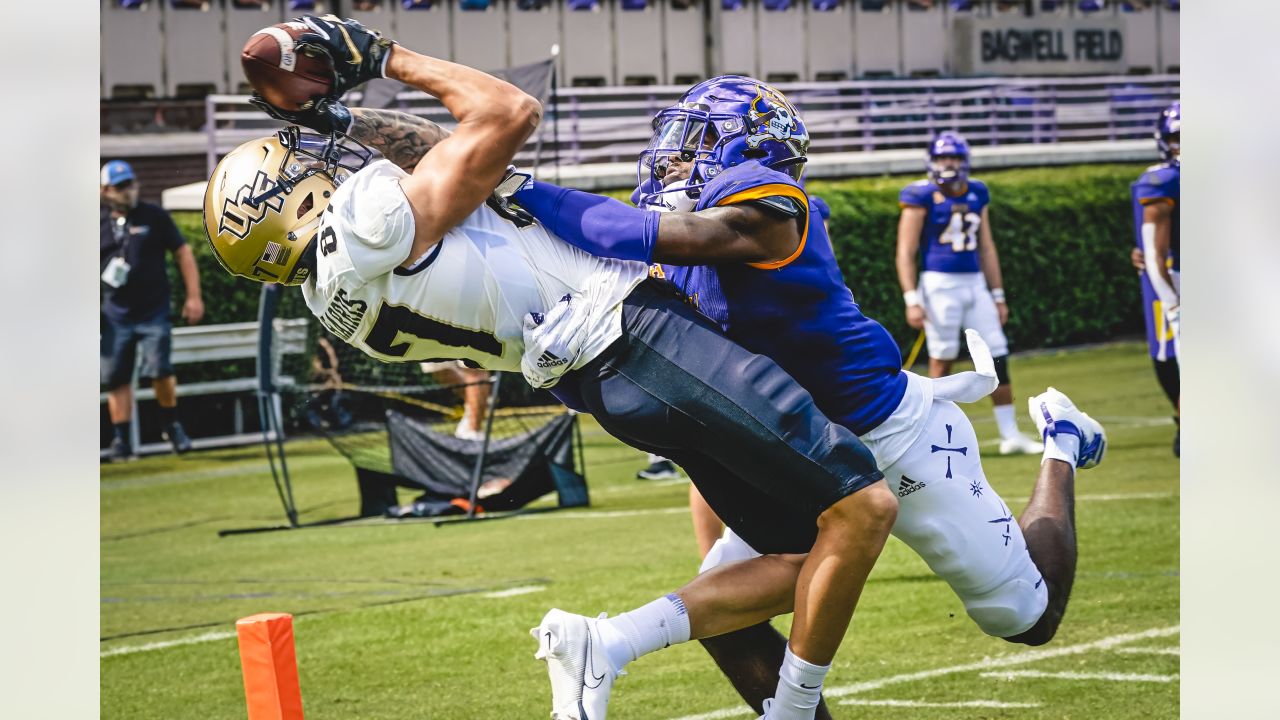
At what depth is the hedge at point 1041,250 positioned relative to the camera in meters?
17.5

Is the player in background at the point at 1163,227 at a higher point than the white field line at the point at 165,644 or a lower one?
higher

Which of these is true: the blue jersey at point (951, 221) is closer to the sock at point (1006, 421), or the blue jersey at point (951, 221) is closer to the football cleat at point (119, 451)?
the sock at point (1006, 421)

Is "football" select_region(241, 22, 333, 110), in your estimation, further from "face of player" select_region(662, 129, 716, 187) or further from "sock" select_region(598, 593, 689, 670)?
"sock" select_region(598, 593, 689, 670)

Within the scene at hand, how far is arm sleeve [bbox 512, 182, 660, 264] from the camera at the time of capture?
136 inches

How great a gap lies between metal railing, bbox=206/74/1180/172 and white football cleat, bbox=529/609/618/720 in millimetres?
15738

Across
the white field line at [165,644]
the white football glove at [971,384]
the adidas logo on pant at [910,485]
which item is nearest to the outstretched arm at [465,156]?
the adidas logo on pant at [910,485]

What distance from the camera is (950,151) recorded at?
10875 millimetres

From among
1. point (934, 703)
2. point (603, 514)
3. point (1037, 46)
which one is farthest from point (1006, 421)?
point (1037, 46)

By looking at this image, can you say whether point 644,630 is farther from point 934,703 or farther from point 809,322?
point 934,703

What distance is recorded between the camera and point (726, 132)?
382cm

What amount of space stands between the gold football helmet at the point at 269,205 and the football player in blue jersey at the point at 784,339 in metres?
0.48
